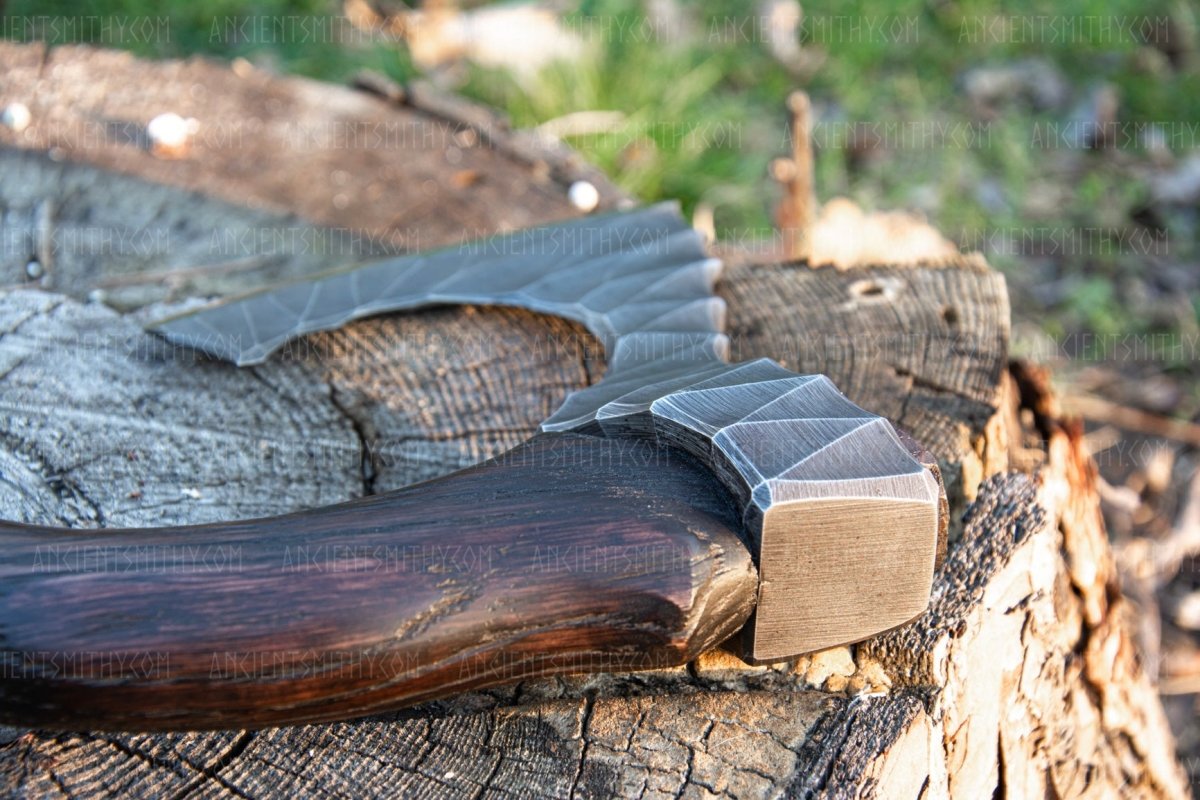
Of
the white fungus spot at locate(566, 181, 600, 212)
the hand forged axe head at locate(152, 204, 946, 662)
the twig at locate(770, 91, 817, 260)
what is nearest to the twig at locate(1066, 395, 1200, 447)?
the twig at locate(770, 91, 817, 260)

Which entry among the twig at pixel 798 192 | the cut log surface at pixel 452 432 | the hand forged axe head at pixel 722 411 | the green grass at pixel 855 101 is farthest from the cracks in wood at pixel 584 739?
the green grass at pixel 855 101

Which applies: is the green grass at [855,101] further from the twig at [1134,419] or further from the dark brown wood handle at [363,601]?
the dark brown wood handle at [363,601]

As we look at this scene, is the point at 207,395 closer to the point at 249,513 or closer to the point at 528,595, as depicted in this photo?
the point at 249,513

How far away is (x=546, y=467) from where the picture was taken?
1398 mm

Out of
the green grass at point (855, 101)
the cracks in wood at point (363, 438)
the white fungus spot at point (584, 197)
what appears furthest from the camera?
the green grass at point (855, 101)

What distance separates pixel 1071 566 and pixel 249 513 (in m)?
1.35

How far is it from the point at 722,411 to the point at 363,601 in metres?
0.54

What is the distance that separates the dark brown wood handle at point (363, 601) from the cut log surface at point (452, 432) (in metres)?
0.14

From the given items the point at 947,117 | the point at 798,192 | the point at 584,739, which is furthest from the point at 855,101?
the point at 584,739

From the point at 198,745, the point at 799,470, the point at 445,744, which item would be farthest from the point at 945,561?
the point at 198,745

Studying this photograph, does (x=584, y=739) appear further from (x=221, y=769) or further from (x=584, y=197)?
(x=584, y=197)

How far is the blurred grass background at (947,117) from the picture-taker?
3.64 m

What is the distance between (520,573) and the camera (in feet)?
4.11

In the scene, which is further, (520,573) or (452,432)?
(452,432)
